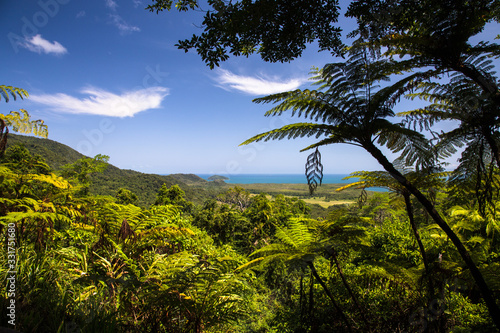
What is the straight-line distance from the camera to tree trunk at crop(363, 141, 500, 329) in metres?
1.73

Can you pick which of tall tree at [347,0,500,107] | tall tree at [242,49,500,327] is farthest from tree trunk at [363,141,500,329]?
tall tree at [347,0,500,107]

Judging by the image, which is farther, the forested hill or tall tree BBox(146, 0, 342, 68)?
the forested hill

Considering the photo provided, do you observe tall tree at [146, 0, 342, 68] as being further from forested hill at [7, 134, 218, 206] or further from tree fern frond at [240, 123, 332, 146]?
forested hill at [7, 134, 218, 206]

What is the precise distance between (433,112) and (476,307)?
2464mm

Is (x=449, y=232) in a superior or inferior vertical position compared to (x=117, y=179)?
superior

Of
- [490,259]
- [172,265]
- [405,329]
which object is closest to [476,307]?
[405,329]

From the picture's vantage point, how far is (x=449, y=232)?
5.99 feet

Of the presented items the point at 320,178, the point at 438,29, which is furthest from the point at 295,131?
the point at 438,29

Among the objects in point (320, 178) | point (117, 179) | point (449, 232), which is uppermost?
point (320, 178)

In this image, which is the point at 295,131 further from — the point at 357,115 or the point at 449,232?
the point at 449,232

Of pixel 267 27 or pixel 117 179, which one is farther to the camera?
pixel 117 179

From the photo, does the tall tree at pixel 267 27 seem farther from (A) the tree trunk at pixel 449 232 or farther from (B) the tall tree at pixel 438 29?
(A) the tree trunk at pixel 449 232

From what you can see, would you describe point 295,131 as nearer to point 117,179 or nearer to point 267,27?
point 267,27

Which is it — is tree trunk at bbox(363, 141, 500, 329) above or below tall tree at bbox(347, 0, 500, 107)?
below
